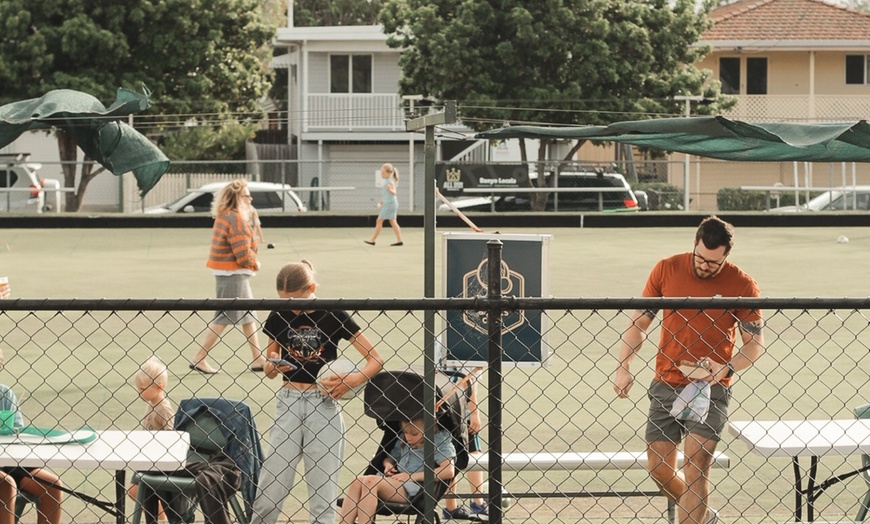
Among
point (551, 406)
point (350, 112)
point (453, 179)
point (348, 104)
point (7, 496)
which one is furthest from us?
point (348, 104)

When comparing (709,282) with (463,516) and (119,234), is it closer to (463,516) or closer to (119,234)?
(463,516)

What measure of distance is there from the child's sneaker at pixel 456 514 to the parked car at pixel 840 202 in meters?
26.1

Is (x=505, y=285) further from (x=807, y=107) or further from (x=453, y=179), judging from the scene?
(x=807, y=107)

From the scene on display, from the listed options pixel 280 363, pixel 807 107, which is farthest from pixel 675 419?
pixel 807 107

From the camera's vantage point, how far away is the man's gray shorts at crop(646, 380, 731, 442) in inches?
242

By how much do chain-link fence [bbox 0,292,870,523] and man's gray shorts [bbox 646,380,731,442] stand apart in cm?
22

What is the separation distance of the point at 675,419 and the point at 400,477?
1.35 m

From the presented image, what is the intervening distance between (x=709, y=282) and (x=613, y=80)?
2859cm

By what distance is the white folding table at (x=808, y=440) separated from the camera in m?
5.56

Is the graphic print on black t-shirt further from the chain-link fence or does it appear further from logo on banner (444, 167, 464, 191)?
logo on banner (444, 167, 464, 191)

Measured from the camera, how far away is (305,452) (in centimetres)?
608

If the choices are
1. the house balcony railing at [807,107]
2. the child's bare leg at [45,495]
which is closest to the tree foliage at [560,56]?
the house balcony railing at [807,107]

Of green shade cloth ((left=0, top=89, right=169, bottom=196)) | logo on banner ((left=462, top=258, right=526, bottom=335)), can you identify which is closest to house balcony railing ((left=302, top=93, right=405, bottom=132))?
green shade cloth ((left=0, top=89, right=169, bottom=196))

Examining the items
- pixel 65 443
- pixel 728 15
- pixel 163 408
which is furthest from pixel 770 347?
pixel 728 15
